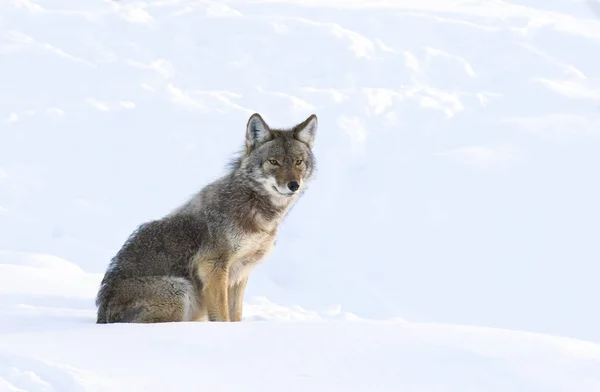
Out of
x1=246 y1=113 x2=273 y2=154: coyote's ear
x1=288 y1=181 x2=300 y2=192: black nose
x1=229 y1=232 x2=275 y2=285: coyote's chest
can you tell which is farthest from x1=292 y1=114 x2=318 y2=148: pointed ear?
x1=229 y1=232 x2=275 y2=285: coyote's chest

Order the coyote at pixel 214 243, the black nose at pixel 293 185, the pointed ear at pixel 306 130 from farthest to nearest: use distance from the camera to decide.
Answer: the pointed ear at pixel 306 130 < the black nose at pixel 293 185 < the coyote at pixel 214 243

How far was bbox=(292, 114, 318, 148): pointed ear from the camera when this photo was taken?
7.61m

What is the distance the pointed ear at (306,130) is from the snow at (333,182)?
1.81 m

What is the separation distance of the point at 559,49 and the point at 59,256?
11005 mm

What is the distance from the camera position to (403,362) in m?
4.75

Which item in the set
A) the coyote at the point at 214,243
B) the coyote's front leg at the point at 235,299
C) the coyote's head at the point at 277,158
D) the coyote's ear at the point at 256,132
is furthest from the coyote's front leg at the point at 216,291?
the coyote's ear at the point at 256,132

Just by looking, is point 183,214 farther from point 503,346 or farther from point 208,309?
point 503,346

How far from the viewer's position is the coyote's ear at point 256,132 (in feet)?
24.4

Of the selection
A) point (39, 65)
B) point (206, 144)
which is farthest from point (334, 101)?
point (39, 65)

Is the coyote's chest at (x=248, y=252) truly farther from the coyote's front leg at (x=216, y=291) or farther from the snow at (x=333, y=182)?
the snow at (x=333, y=182)

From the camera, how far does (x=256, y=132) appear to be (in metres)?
7.48

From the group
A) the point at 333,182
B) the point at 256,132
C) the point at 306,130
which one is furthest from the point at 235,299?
the point at 333,182

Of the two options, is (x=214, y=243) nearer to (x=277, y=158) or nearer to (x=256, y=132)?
(x=277, y=158)

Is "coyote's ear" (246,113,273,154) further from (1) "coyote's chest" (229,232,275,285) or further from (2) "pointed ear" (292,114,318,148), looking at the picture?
(1) "coyote's chest" (229,232,275,285)
